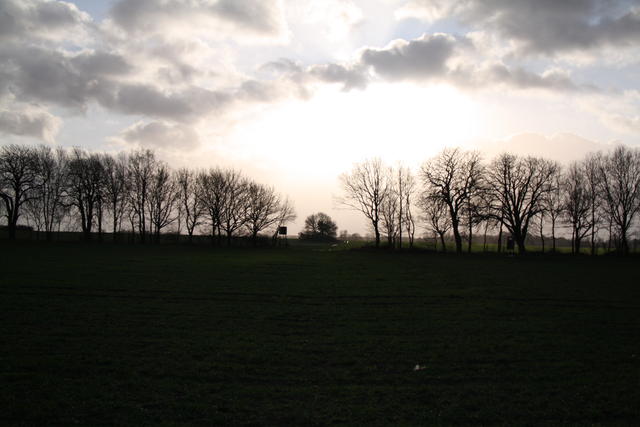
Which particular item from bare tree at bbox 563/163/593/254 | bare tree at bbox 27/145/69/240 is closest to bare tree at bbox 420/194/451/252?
bare tree at bbox 563/163/593/254

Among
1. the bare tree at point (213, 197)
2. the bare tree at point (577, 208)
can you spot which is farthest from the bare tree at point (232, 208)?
the bare tree at point (577, 208)

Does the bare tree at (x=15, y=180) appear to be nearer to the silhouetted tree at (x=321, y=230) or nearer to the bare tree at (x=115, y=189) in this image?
the bare tree at (x=115, y=189)

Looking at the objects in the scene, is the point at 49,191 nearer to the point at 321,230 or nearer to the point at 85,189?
the point at 85,189

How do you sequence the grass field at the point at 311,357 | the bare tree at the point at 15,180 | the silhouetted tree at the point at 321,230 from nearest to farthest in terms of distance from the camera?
1. the grass field at the point at 311,357
2. the bare tree at the point at 15,180
3. the silhouetted tree at the point at 321,230

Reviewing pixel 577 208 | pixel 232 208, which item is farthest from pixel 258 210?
pixel 577 208

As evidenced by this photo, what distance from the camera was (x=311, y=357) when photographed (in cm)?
1152

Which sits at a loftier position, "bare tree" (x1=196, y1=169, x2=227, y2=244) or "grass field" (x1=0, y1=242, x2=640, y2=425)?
"bare tree" (x1=196, y1=169, x2=227, y2=244)

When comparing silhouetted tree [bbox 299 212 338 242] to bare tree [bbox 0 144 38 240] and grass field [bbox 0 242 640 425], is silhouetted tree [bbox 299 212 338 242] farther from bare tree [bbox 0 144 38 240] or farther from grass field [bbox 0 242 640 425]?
grass field [bbox 0 242 640 425]

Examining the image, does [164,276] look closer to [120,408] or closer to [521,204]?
[120,408]

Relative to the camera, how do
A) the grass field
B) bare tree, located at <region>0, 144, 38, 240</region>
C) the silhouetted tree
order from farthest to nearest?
1. the silhouetted tree
2. bare tree, located at <region>0, 144, 38, 240</region>
3. the grass field

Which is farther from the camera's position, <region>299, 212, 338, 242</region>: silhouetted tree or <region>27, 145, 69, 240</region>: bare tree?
<region>299, 212, 338, 242</region>: silhouetted tree

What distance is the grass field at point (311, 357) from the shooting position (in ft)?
26.2

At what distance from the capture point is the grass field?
798 cm

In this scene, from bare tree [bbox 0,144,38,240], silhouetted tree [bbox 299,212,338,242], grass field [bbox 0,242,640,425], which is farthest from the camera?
silhouetted tree [bbox 299,212,338,242]
